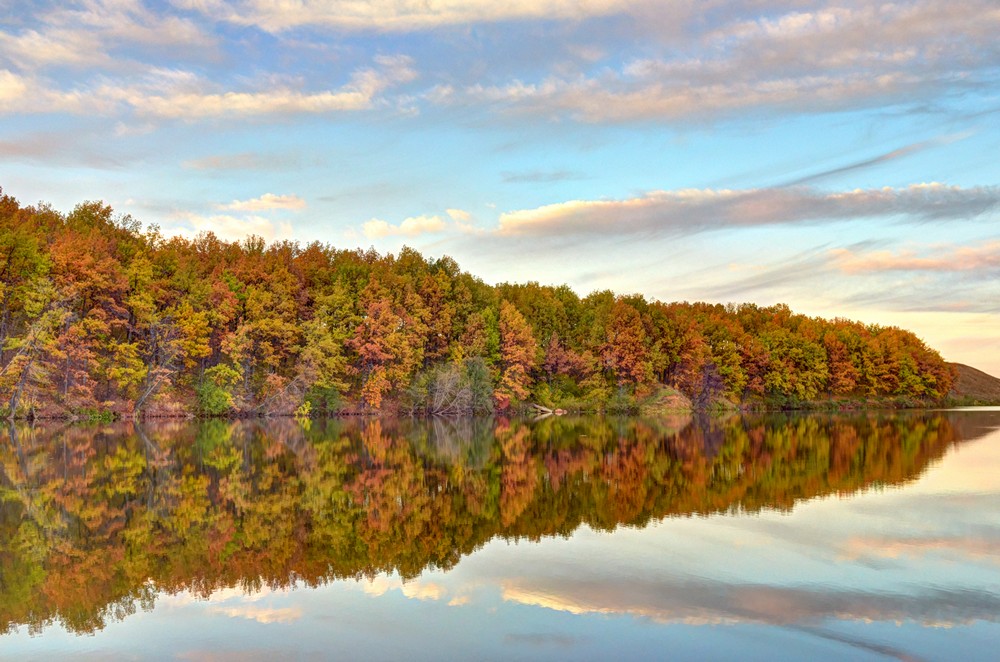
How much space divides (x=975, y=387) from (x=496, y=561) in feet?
637

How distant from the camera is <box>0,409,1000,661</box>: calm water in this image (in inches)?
416

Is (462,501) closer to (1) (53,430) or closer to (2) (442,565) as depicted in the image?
(2) (442,565)

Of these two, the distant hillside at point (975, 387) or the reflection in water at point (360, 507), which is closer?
the reflection in water at point (360, 507)

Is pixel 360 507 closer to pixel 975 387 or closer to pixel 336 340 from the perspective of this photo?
pixel 336 340

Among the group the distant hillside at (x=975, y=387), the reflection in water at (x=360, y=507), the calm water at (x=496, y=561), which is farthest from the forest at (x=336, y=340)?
the calm water at (x=496, y=561)

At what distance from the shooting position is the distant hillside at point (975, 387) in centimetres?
15600

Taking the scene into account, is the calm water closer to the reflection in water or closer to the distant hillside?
the reflection in water

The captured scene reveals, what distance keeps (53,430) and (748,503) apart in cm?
4507

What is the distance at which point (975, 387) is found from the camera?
177 meters

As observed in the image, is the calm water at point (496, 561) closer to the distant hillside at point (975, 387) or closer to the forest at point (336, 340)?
the forest at point (336, 340)

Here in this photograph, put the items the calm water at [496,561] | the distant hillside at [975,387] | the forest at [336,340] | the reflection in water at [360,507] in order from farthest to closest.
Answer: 1. the distant hillside at [975,387]
2. the forest at [336,340]
3. the reflection in water at [360,507]
4. the calm water at [496,561]

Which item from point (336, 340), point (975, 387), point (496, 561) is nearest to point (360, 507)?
point (496, 561)

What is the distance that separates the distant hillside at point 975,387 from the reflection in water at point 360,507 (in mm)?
131507

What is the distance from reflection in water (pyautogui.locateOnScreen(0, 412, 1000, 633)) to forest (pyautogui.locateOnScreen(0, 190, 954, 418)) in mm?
26664
